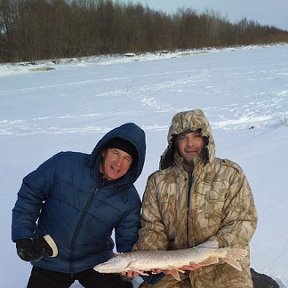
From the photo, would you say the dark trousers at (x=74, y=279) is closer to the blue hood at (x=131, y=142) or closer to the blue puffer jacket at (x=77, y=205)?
the blue puffer jacket at (x=77, y=205)

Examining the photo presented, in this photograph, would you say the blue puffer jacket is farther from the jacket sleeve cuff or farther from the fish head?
the fish head

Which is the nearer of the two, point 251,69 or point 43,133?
point 43,133

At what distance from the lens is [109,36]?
40719 millimetres

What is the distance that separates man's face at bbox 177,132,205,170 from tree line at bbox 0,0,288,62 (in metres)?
30.9

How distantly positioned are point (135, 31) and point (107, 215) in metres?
41.3

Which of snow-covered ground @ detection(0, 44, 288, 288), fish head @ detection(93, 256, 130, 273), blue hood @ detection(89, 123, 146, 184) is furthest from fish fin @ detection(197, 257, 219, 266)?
snow-covered ground @ detection(0, 44, 288, 288)

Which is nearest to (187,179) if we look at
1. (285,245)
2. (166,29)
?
(285,245)

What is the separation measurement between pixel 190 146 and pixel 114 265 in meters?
0.89

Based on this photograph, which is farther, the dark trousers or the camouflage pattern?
the dark trousers

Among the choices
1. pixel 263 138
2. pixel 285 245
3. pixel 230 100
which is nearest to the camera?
pixel 285 245

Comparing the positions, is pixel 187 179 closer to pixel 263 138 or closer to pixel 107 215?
pixel 107 215

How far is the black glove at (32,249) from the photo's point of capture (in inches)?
100

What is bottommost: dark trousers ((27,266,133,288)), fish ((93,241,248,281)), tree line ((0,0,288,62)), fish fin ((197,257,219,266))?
dark trousers ((27,266,133,288))

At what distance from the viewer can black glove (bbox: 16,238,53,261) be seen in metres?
2.55
